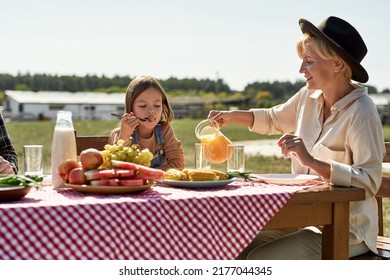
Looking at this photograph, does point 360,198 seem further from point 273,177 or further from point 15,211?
point 15,211

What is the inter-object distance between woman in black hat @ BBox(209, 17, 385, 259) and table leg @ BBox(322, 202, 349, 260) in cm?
17

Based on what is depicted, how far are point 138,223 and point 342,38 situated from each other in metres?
1.58

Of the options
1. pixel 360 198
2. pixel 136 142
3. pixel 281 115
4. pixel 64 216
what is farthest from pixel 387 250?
pixel 64 216

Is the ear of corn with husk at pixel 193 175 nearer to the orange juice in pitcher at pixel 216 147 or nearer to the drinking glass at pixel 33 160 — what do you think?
the orange juice in pitcher at pixel 216 147

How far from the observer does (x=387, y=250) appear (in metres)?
3.30

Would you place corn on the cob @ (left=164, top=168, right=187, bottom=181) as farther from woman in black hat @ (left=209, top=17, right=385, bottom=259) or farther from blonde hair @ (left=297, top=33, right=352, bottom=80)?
blonde hair @ (left=297, top=33, right=352, bottom=80)

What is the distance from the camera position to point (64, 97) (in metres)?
Result: 98.9

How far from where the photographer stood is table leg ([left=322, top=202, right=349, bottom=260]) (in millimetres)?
2803

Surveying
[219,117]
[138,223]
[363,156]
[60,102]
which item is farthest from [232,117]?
[60,102]

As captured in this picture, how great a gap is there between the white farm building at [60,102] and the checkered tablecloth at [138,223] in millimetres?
85598

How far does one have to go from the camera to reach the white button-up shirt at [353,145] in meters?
3.00

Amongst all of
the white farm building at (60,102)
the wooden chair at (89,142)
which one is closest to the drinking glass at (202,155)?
the wooden chair at (89,142)
